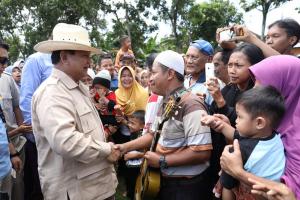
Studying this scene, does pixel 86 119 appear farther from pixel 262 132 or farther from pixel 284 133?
pixel 284 133

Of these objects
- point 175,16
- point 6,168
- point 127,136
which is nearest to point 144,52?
point 175,16

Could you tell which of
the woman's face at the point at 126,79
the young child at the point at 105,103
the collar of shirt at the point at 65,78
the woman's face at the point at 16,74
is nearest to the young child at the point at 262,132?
the collar of shirt at the point at 65,78

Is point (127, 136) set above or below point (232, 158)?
below

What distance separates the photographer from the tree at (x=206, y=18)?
2567 cm

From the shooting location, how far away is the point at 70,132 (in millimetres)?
2578

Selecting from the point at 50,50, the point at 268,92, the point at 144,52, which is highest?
the point at 50,50

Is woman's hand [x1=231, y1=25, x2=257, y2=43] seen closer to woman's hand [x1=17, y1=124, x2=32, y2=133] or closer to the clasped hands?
the clasped hands

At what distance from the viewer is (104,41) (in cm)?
2355

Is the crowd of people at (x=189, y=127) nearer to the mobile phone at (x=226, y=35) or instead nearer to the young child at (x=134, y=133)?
the mobile phone at (x=226, y=35)

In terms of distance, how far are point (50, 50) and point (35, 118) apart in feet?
1.96

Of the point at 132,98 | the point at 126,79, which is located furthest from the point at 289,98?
the point at 126,79

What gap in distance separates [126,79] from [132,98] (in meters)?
0.35

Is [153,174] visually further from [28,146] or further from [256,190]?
[28,146]

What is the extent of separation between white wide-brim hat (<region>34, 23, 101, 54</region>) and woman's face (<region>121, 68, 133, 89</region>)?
2.74 m
